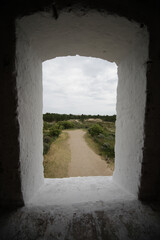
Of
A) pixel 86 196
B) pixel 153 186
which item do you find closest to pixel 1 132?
pixel 86 196

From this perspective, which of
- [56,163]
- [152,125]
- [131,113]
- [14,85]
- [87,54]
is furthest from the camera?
[56,163]

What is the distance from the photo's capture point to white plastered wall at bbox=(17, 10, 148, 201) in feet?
2.97

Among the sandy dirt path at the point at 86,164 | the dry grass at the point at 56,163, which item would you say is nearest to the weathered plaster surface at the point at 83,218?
the dry grass at the point at 56,163

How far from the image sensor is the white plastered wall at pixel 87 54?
0.91 metres

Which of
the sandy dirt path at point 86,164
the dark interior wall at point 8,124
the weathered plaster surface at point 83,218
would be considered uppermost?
the dark interior wall at point 8,124

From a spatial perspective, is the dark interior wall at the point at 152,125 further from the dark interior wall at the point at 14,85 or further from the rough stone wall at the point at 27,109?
the rough stone wall at the point at 27,109

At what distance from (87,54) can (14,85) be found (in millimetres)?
906

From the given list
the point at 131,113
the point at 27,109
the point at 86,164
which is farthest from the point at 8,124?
the point at 86,164

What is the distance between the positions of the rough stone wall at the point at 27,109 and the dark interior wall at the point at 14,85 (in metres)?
0.05

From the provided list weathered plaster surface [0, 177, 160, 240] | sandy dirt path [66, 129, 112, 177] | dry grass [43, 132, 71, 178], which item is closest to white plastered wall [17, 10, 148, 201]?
weathered plaster surface [0, 177, 160, 240]

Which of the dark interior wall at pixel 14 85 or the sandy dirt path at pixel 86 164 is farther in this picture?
the sandy dirt path at pixel 86 164

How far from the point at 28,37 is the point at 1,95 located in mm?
579

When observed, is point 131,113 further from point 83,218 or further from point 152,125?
point 83,218

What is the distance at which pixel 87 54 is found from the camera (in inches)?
52.7
